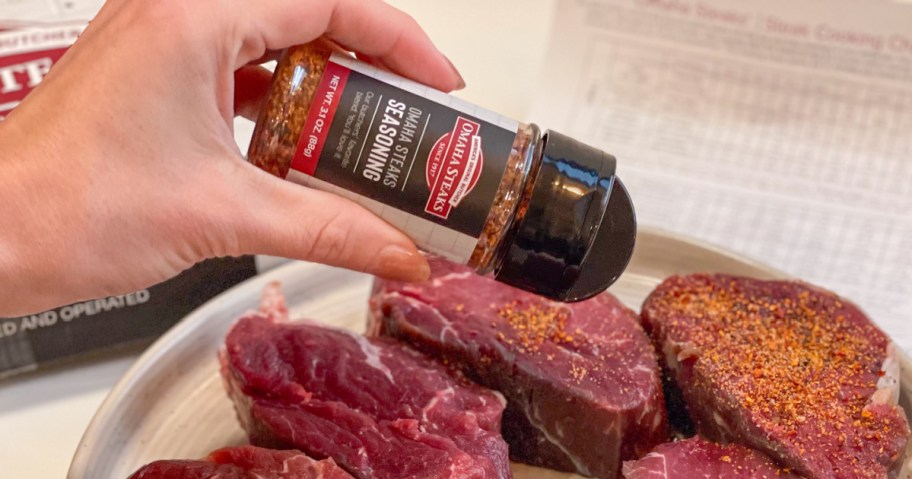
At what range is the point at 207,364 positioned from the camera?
5.59 ft

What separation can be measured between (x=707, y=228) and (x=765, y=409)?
2.98ft

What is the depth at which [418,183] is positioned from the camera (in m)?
1.08

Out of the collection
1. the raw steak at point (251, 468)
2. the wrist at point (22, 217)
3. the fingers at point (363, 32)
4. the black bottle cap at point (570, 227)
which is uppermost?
the fingers at point (363, 32)

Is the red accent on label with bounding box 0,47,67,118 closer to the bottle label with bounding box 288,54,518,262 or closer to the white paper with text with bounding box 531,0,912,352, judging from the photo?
the bottle label with bounding box 288,54,518,262

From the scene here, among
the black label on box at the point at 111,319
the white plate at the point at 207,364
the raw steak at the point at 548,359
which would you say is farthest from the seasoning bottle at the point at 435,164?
the black label on box at the point at 111,319

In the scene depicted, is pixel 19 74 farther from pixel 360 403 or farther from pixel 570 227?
pixel 570 227

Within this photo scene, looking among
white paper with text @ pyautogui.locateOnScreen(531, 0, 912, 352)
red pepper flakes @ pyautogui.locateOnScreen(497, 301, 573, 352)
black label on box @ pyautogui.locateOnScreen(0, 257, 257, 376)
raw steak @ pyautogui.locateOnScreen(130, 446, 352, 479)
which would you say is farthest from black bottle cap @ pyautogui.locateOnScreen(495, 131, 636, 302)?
white paper with text @ pyautogui.locateOnScreen(531, 0, 912, 352)

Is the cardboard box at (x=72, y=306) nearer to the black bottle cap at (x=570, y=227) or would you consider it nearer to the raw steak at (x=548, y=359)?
the raw steak at (x=548, y=359)

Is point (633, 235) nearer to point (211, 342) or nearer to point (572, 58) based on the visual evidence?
point (211, 342)

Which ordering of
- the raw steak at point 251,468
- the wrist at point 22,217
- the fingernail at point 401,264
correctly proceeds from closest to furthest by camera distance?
the wrist at point 22,217 → the fingernail at point 401,264 → the raw steak at point 251,468

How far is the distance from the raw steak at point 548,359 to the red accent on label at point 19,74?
842 millimetres

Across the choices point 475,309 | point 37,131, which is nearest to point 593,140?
point 475,309

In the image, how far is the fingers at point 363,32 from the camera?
1044 mm

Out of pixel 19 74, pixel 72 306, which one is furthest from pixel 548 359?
pixel 19 74
